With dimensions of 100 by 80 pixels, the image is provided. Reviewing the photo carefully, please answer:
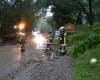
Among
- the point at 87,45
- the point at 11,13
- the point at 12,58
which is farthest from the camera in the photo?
the point at 11,13

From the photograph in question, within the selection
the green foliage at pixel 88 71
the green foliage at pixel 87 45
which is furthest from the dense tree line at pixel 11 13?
the green foliage at pixel 88 71

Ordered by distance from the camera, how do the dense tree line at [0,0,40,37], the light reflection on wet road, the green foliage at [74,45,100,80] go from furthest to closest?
the dense tree line at [0,0,40,37]
the light reflection on wet road
the green foliage at [74,45,100,80]

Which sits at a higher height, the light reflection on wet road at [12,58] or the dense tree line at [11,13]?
the dense tree line at [11,13]

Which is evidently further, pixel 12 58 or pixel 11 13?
pixel 11 13

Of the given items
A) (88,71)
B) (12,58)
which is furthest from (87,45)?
(12,58)

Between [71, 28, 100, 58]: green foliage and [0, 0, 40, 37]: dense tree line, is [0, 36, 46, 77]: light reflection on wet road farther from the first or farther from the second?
[0, 0, 40, 37]: dense tree line

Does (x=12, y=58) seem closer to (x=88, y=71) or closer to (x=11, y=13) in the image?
(x=88, y=71)

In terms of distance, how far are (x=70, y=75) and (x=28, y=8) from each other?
31.5m

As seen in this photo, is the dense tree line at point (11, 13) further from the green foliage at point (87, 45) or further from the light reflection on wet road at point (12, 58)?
the green foliage at point (87, 45)

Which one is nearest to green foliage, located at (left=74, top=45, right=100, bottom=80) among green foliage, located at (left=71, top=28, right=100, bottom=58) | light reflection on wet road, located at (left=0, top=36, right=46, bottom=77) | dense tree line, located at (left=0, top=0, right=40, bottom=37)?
green foliage, located at (left=71, top=28, right=100, bottom=58)

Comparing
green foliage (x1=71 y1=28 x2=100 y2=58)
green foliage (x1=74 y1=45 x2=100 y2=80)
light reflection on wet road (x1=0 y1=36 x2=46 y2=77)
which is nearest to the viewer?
green foliage (x1=74 y1=45 x2=100 y2=80)

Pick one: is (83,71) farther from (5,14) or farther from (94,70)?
(5,14)

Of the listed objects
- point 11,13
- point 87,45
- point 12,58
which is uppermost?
point 11,13


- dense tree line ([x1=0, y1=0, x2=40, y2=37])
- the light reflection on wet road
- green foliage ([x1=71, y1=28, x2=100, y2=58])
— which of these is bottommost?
the light reflection on wet road
